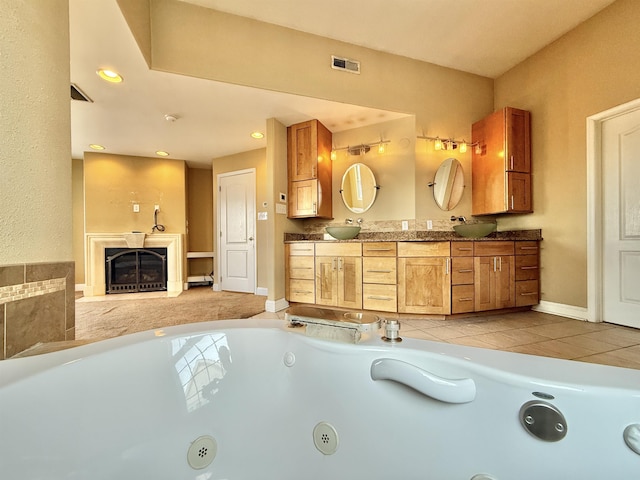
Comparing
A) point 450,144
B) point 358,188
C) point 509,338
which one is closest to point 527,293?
point 509,338

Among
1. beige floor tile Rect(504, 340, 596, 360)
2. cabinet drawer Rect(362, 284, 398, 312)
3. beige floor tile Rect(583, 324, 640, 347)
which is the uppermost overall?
cabinet drawer Rect(362, 284, 398, 312)

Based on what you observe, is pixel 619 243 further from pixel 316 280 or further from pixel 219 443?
pixel 219 443

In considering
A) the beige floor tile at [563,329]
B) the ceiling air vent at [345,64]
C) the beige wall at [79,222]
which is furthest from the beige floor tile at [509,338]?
the beige wall at [79,222]

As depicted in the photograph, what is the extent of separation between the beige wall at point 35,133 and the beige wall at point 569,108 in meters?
3.95

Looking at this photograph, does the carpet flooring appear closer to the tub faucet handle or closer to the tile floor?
Answer: the tile floor

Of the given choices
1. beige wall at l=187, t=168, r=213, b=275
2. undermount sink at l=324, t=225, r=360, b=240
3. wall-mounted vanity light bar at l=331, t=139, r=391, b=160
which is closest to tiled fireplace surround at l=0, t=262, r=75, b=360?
Answer: undermount sink at l=324, t=225, r=360, b=240

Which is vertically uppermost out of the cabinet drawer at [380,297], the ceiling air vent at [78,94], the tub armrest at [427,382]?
the ceiling air vent at [78,94]

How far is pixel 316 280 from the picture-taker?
3.03 meters

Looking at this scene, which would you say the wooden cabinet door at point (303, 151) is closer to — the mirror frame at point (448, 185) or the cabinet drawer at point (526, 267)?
the mirror frame at point (448, 185)

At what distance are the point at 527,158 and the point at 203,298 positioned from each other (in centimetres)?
460

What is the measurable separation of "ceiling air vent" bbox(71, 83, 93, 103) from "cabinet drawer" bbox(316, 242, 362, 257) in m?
2.83

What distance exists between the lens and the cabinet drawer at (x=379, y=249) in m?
2.71

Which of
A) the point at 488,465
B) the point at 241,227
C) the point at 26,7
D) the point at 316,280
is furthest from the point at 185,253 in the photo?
the point at 488,465

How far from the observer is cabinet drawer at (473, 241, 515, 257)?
2707mm
